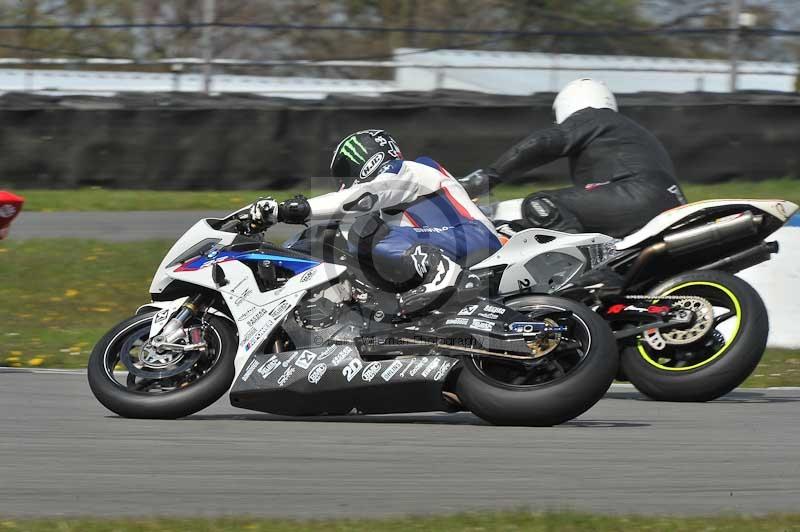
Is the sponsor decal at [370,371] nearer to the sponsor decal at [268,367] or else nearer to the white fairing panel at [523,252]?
the sponsor decal at [268,367]

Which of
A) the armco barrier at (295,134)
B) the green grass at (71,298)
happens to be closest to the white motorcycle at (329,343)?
the green grass at (71,298)

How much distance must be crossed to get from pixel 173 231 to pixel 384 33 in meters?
4.52

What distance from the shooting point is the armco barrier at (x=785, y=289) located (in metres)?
8.66

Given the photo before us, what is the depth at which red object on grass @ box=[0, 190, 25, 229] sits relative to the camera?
729cm

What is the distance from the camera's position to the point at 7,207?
24.0 feet

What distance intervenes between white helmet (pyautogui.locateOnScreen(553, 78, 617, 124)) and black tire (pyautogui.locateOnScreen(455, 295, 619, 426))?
187cm

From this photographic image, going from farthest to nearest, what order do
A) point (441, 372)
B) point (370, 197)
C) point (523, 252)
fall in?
point (523, 252) < point (370, 197) < point (441, 372)

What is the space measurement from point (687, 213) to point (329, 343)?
5.90 feet

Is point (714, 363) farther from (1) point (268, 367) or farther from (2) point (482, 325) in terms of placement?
(1) point (268, 367)

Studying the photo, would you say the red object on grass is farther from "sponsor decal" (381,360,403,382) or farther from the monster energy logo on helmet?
"sponsor decal" (381,360,403,382)

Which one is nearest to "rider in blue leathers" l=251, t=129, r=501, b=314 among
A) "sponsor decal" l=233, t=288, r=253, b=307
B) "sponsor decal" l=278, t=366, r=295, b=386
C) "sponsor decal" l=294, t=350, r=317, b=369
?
"sponsor decal" l=233, t=288, r=253, b=307

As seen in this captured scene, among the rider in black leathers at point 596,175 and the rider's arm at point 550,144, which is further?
the rider's arm at point 550,144

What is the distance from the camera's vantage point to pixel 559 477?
479cm

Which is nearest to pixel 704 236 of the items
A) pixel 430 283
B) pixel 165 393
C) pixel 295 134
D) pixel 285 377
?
pixel 430 283
